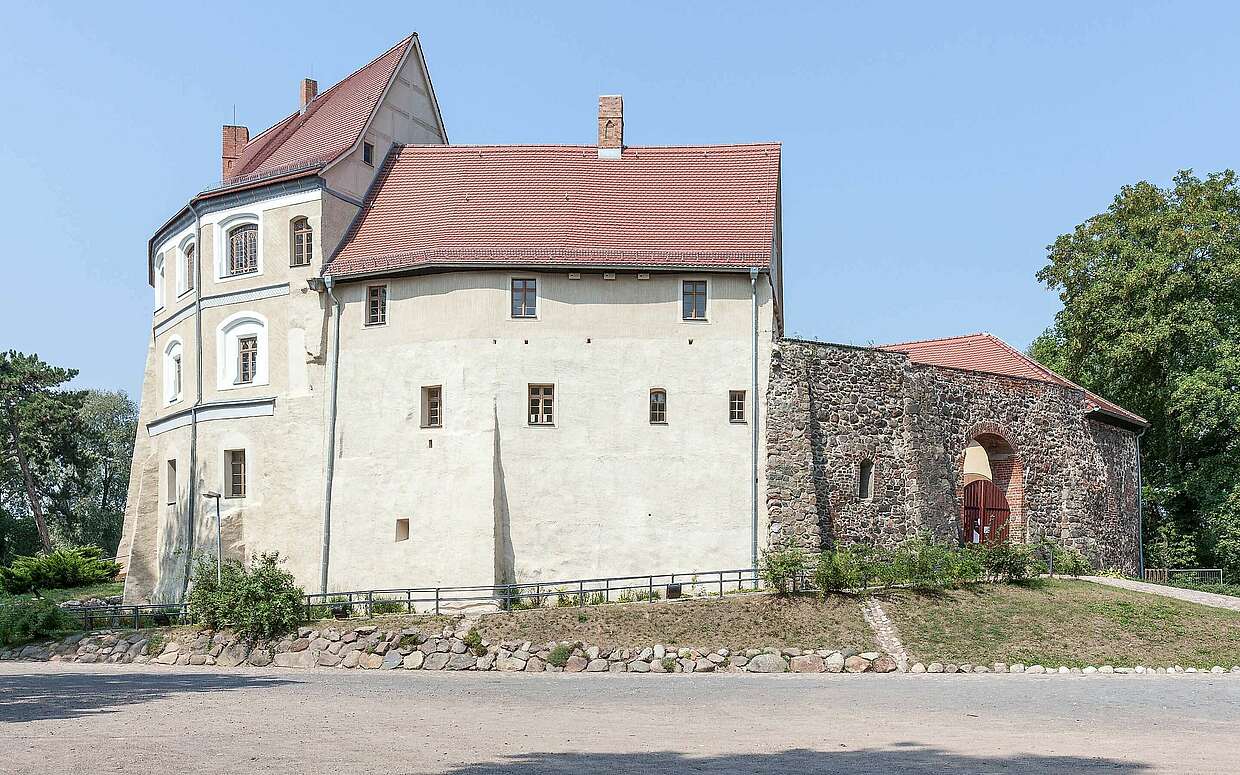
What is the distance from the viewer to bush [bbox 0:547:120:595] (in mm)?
42969

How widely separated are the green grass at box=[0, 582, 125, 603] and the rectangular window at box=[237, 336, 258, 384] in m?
9.03

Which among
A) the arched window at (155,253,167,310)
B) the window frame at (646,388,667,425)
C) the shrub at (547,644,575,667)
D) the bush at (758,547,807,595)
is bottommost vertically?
the shrub at (547,644,575,667)

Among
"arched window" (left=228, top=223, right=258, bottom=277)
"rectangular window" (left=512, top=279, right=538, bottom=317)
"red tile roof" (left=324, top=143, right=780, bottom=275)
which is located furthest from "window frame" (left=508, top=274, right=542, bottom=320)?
"arched window" (left=228, top=223, right=258, bottom=277)

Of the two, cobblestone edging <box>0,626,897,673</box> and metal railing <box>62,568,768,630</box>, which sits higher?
metal railing <box>62,568,768,630</box>

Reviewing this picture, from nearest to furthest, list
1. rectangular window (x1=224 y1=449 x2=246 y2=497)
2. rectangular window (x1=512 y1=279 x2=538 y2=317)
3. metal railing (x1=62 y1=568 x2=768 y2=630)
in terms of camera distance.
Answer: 1. metal railing (x1=62 y1=568 x2=768 y2=630)
2. rectangular window (x1=512 y1=279 x2=538 y2=317)
3. rectangular window (x1=224 y1=449 x2=246 y2=497)

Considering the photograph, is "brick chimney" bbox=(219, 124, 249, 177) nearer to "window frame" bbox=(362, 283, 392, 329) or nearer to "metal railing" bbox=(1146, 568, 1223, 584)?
"window frame" bbox=(362, 283, 392, 329)

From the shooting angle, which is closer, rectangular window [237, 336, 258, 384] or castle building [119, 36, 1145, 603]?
castle building [119, 36, 1145, 603]

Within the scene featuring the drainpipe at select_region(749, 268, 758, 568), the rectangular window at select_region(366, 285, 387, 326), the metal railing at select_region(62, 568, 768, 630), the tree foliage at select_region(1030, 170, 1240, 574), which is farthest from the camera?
the tree foliage at select_region(1030, 170, 1240, 574)

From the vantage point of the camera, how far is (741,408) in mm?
33406

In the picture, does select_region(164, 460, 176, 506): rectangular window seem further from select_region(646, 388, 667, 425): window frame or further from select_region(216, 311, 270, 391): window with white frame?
select_region(646, 388, 667, 425): window frame

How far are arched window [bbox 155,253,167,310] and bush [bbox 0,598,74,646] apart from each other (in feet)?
37.6

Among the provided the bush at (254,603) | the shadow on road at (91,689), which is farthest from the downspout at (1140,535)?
the shadow on road at (91,689)

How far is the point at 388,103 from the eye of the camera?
3909cm

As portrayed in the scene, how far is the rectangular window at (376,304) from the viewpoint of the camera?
3472 cm
